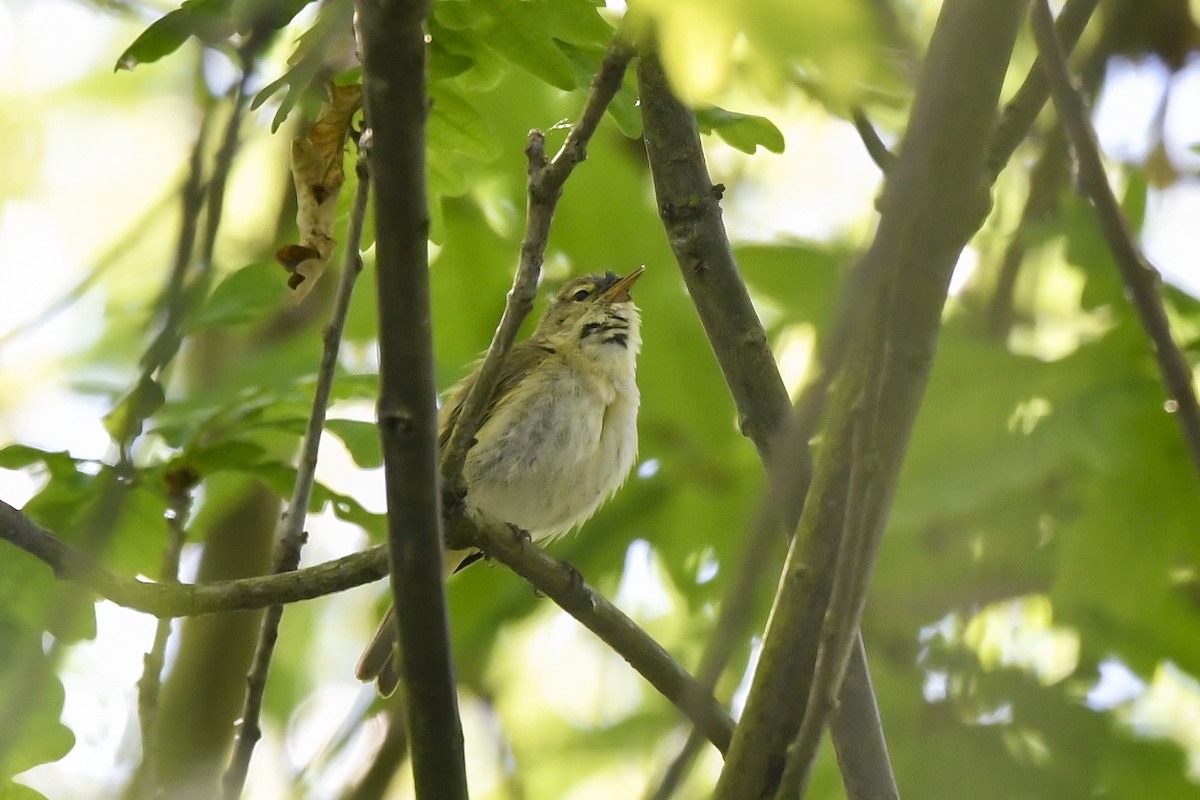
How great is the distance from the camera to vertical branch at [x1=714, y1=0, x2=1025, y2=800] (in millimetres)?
1688

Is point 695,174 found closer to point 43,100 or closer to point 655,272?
point 655,272

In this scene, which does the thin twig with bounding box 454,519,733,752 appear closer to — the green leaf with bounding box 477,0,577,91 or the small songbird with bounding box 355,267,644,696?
the green leaf with bounding box 477,0,577,91

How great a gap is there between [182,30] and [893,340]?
1.33m

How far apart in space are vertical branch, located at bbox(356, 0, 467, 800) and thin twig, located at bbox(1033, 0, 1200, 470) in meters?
1.37

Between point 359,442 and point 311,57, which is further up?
point 359,442

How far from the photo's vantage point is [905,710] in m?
3.89

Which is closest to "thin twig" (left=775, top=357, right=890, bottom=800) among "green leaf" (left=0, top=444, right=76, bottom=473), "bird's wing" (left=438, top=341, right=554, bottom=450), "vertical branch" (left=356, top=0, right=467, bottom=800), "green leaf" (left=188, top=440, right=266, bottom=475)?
"vertical branch" (left=356, top=0, right=467, bottom=800)

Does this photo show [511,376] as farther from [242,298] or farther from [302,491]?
[302,491]

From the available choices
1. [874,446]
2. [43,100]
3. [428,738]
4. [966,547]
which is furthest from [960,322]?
[43,100]

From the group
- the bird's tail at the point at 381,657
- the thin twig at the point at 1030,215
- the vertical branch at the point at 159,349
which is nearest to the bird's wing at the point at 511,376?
the bird's tail at the point at 381,657

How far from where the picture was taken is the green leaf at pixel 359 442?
3.48 metres

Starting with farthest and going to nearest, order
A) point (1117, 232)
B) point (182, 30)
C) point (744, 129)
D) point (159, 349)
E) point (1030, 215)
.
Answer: point (1030, 215)
point (744, 129)
point (1117, 232)
point (182, 30)
point (159, 349)

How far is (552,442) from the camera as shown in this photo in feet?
16.8

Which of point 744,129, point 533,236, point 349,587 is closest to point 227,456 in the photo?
point 349,587
